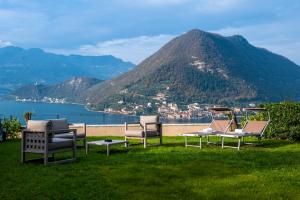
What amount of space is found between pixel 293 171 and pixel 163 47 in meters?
81.6

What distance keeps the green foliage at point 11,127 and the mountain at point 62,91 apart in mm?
82564

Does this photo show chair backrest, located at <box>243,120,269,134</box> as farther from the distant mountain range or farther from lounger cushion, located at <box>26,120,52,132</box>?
the distant mountain range

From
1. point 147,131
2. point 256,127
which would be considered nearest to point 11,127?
point 147,131

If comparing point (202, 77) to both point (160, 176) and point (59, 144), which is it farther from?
point (160, 176)

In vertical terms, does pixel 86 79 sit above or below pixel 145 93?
above

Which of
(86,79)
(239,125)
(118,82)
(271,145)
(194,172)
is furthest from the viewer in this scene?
(86,79)

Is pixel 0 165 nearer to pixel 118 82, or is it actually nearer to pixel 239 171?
pixel 239 171

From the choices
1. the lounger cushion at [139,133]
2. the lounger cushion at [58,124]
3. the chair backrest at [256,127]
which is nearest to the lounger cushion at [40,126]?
the lounger cushion at [58,124]

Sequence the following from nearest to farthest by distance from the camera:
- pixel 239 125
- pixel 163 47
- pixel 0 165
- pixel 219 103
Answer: pixel 0 165
pixel 239 125
pixel 219 103
pixel 163 47

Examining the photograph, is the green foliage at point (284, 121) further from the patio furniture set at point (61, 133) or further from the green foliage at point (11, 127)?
the green foliage at point (11, 127)

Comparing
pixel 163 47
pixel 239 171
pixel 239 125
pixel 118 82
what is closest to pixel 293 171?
pixel 239 171

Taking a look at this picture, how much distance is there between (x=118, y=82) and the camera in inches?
3024

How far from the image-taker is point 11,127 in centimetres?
1325

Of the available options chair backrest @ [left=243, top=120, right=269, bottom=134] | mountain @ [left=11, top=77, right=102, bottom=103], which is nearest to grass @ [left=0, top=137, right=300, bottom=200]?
chair backrest @ [left=243, top=120, right=269, bottom=134]
